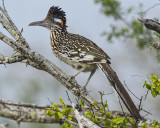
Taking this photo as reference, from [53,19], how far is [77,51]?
1.38m

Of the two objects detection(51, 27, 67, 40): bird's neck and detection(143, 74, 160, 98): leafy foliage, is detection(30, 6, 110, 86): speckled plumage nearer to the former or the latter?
detection(51, 27, 67, 40): bird's neck

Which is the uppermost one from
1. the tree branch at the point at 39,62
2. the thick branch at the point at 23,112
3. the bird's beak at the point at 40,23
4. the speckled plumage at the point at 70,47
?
the bird's beak at the point at 40,23

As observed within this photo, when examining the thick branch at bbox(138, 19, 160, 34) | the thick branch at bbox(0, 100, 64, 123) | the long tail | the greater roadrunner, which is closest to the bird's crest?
the greater roadrunner

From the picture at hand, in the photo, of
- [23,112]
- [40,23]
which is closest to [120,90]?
[23,112]

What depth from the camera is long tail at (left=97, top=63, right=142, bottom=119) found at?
480cm

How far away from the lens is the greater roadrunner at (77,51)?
17.4 ft

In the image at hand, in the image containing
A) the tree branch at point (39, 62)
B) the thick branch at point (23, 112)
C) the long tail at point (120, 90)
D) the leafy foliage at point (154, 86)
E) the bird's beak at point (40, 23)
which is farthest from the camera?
the bird's beak at point (40, 23)

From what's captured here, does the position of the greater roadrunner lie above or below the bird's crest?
below

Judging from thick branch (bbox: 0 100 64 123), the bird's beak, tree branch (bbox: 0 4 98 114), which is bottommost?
thick branch (bbox: 0 100 64 123)

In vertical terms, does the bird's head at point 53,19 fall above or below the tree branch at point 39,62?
above

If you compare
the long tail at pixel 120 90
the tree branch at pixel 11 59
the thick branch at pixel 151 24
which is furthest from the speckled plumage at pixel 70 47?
the thick branch at pixel 151 24

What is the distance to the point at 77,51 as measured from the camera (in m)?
6.19

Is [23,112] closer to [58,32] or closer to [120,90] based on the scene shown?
[120,90]

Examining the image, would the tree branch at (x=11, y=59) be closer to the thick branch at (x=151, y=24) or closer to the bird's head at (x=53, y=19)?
the thick branch at (x=151, y=24)
